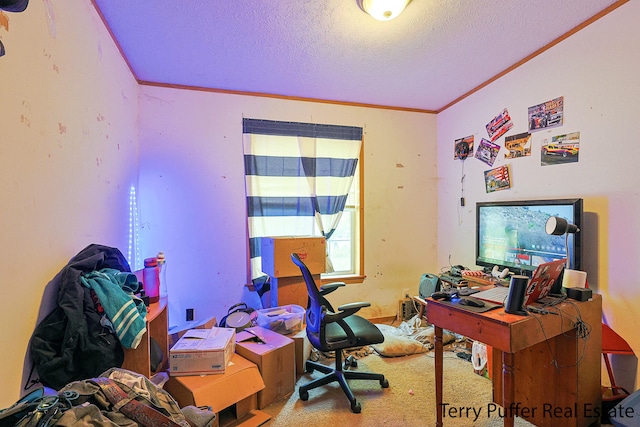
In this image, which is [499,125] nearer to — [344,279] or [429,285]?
[429,285]

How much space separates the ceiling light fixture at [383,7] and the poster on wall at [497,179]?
1701mm

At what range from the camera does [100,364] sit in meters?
1.28

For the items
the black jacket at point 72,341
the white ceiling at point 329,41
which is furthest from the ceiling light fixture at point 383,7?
the black jacket at point 72,341

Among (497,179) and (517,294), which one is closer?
(517,294)

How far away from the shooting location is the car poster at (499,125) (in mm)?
2721

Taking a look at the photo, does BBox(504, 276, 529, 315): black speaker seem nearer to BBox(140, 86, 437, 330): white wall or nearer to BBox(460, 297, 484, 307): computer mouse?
BBox(460, 297, 484, 307): computer mouse

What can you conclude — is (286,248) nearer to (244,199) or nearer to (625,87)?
(244,199)

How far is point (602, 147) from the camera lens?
2002 mm

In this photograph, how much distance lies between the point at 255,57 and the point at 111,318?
2.11 metres

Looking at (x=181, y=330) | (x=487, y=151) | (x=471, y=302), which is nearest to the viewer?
(x=471, y=302)

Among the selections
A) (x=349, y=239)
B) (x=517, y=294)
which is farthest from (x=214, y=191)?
(x=517, y=294)

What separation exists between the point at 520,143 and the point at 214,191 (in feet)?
9.30

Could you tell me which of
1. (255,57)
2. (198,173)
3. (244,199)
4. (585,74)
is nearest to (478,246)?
(585,74)

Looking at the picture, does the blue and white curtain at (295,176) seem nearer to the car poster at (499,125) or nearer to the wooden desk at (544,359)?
the car poster at (499,125)
